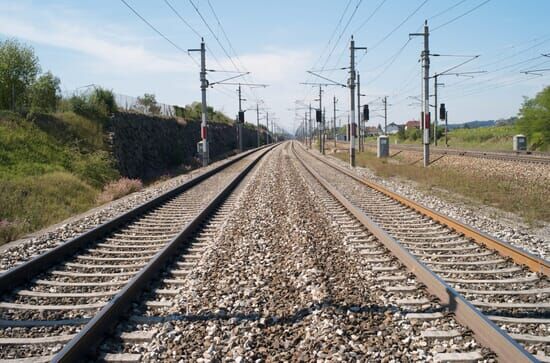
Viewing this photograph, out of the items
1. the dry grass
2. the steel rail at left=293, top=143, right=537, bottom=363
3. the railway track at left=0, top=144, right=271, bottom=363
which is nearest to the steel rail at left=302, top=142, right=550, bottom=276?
the steel rail at left=293, top=143, right=537, bottom=363

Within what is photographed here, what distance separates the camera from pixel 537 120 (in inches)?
1752

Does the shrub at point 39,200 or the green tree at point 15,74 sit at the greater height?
the green tree at point 15,74

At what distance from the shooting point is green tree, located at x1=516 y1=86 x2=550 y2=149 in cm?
4394

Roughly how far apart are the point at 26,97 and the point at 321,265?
2364cm

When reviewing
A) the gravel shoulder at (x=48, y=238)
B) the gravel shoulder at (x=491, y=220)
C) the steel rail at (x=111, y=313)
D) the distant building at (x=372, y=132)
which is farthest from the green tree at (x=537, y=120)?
the distant building at (x=372, y=132)

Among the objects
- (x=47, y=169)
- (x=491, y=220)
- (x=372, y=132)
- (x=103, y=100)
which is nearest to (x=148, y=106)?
(x=103, y=100)

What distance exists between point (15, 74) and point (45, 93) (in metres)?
1.96

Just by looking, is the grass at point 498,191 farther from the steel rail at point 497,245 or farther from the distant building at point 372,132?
the distant building at point 372,132

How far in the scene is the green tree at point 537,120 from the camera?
43938 mm

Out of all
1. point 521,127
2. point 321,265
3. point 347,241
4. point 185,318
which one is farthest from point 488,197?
point 521,127

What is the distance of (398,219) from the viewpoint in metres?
10.4

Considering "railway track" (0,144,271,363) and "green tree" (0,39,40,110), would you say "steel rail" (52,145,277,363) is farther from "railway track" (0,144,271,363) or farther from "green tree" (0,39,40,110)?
"green tree" (0,39,40,110)

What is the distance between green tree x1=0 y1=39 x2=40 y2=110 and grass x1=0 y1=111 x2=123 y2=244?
279 centimetres

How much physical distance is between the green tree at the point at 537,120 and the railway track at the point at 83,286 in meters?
42.6
